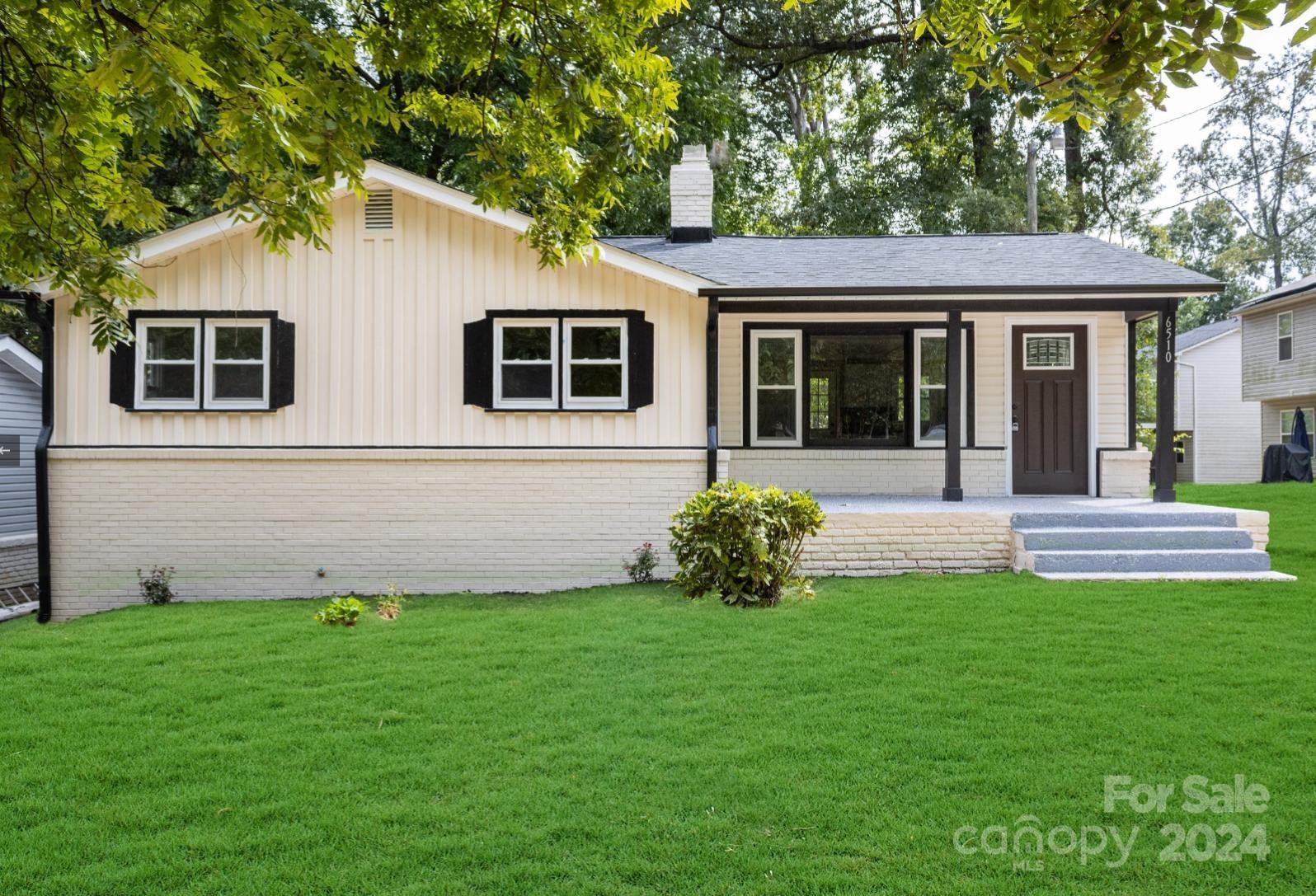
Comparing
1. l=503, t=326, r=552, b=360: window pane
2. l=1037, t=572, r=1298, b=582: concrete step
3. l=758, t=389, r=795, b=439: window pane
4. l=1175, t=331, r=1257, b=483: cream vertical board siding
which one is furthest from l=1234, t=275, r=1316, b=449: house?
l=503, t=326, r=552, b=360: window pane

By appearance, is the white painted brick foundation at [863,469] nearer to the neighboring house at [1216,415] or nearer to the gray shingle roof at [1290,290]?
the gray shingle roof at [1290,290]

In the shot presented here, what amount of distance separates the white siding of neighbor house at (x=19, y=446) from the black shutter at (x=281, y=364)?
21.9ft

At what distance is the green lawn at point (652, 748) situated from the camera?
10.1 feet

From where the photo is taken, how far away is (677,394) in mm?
9805

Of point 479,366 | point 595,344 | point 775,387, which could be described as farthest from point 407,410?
point 775,387

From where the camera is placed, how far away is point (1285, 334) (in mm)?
24453

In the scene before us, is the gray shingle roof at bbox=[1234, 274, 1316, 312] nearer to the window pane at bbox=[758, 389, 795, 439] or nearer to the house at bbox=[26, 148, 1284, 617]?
the house at bbox=[26, 148, 1284, 617]

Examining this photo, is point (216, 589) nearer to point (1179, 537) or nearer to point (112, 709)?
point (112, 709)

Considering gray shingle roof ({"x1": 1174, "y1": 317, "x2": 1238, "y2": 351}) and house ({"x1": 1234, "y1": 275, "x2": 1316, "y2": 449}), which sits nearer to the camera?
house ({"x1": 1234, "y1": 275, "x2": 1316, "y2": 449})

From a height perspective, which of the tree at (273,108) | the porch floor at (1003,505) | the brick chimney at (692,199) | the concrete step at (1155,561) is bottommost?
the concrete step at (1155,561)

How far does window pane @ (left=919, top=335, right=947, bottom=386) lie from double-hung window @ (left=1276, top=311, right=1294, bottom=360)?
18.9 meters

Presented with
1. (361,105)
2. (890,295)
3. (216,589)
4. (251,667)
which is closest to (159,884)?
(251,667)

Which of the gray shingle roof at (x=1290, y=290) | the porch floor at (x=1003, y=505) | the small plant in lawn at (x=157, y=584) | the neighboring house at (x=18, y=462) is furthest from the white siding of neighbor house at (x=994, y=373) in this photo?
the gray shingle roof at (x=1290, y=290)

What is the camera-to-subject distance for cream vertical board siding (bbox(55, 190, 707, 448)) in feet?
31.5
